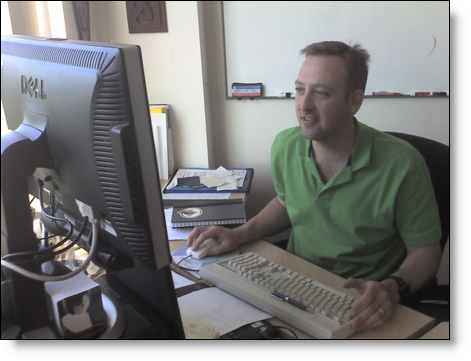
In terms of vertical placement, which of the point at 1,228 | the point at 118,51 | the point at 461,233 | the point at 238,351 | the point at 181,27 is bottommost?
the point at 238,351

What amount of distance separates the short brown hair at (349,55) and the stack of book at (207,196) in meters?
0.50

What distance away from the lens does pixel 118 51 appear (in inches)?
21.8

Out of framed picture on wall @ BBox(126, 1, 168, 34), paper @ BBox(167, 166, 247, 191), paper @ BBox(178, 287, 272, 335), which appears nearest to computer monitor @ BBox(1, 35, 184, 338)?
paper @ BBox(178, 287, 272, 335)

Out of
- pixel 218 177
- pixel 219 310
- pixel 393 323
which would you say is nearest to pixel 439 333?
pixel 393 323

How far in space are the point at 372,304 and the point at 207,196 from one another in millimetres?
819

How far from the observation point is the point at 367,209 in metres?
1.16

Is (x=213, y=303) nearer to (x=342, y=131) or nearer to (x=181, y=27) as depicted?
(x=342, y=131)

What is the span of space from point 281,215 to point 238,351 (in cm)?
63

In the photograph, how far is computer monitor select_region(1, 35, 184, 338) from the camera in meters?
0.57

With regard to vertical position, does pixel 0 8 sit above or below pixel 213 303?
above

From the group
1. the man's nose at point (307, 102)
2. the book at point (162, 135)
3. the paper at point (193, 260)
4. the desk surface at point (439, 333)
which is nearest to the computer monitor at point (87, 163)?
the paper at point (193, 260)

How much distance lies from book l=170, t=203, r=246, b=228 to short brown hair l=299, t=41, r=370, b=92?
49 cm

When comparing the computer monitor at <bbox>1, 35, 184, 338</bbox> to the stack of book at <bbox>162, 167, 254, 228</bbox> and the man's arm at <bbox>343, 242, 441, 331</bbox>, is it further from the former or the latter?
the stack of book at <bbox>162, 167, 254, 228</bbox>

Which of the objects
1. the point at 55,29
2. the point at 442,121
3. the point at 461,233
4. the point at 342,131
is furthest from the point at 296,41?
the point at 461,233
